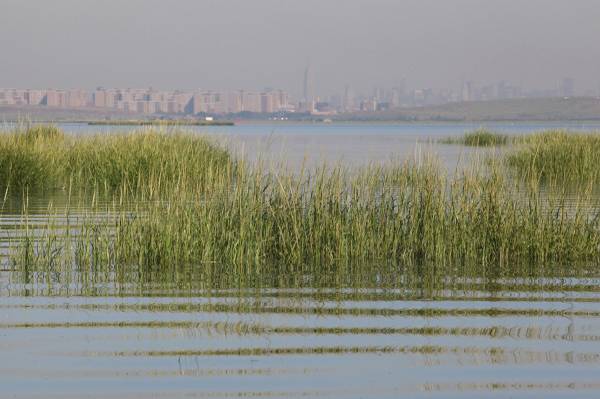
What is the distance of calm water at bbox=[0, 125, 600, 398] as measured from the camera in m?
4.96

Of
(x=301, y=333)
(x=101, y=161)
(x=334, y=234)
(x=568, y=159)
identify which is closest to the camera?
(x=301, y=333)

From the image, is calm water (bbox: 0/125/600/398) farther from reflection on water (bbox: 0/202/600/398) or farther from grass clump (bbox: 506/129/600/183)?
grass clump (bbox: 506/129/600/183)

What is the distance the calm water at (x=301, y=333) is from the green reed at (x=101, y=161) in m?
7.68

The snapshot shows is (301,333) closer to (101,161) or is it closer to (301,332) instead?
(301,332)

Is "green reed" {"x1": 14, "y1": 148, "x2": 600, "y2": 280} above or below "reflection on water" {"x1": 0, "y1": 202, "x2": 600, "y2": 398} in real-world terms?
above

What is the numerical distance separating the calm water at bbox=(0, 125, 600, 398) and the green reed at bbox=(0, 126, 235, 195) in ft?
25.2

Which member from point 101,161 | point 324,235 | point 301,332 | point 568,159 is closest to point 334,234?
point 324,235

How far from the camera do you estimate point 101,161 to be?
58.1 feet

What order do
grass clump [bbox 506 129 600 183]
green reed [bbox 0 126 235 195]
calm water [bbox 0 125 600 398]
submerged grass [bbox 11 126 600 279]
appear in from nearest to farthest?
calm water [bbox 0 125 600 398]
submerged grass [bbox 11 126 600 279]
green reed [bbox 0 126 235 195]
grass clump [bbox 506 129 600 183]

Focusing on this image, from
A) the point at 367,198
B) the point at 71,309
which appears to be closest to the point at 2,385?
the point at 71,309

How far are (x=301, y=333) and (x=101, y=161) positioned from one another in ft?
40.9

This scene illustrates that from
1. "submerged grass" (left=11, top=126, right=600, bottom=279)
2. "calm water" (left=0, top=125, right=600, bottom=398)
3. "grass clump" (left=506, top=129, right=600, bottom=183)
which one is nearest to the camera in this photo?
"calm water" (left=0, top=125, right=600, bottom=398)

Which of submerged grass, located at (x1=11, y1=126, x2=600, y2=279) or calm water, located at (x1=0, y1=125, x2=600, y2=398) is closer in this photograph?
calm water, located at (x1=0, y1=125, x2=600, y2=398)

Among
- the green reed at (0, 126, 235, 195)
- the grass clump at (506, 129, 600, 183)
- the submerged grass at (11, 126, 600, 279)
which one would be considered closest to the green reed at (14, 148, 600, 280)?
the submerged grass at (11, 126, 600, 279)
